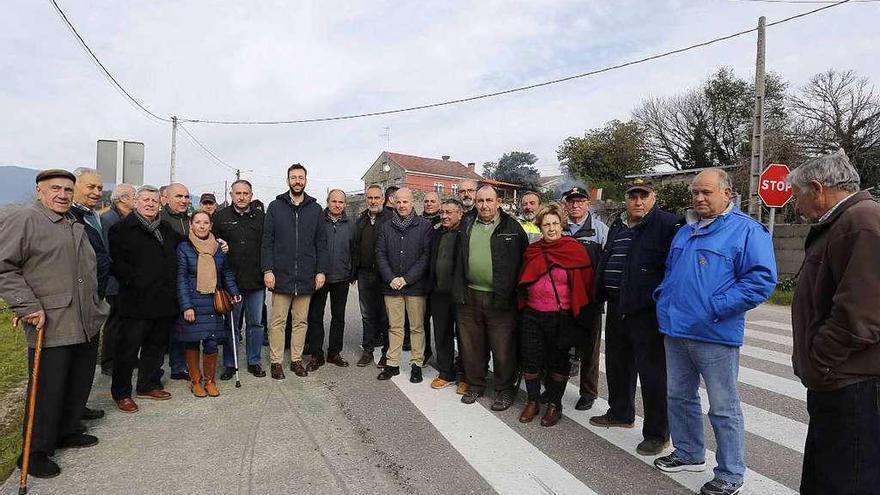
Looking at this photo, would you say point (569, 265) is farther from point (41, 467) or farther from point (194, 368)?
point (41, 467)

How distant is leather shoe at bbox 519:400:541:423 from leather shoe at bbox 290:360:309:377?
260 cm

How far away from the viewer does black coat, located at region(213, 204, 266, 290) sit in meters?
5.88

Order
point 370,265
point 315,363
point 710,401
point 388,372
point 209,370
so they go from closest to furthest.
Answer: point 710,401, point 209,370, point 388,372, point 315,363, point 370,265

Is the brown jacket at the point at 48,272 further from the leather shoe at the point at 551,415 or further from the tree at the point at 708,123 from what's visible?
the tree at the point at 708,123

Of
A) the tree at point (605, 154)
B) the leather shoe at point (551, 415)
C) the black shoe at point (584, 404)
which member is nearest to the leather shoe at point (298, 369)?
the leather shoe at point (551, 415)

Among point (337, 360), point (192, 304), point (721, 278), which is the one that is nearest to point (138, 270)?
point (192, 304)

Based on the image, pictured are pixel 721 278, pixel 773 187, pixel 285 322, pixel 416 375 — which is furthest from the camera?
pixel 773 187

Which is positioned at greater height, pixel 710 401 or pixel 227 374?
pixel 710 401

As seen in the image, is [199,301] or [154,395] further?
[199,301]

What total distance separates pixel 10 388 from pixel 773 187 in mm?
13475

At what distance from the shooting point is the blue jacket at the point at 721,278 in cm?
318

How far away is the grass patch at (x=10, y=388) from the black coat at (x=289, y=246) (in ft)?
8.27

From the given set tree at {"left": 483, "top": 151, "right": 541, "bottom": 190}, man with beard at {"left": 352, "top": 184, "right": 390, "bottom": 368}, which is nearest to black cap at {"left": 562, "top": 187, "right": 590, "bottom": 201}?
man with beard at {"left": 352, "top": 184, "right": 390, "bottom": 368}

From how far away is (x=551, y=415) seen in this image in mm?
4547
